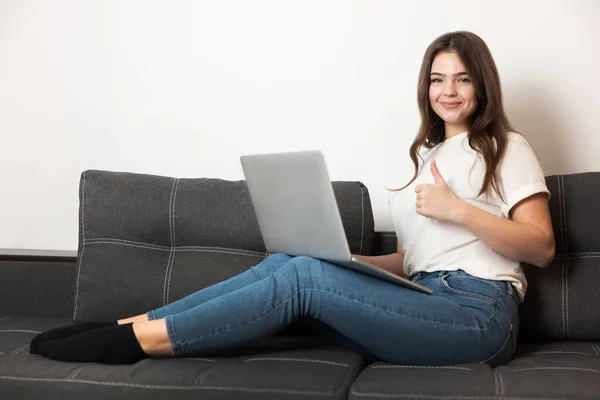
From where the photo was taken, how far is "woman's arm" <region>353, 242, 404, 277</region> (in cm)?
220

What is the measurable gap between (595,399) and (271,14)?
5.60 ft

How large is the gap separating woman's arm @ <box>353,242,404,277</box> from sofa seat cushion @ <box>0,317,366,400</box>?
33cm

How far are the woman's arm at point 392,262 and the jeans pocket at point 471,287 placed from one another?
0.85 feet

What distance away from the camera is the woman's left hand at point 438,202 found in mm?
1914

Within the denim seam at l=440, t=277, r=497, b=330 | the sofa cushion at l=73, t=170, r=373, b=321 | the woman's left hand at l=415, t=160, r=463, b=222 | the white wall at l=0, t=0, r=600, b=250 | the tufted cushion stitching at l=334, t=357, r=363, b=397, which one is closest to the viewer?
the tufted cushion stitching at l=334, t=357, r=363, b=397

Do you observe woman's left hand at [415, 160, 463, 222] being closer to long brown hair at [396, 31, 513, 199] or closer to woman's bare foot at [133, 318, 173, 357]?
long brown hair at [396, 31, 513, 199]

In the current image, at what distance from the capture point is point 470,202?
6.61 ft

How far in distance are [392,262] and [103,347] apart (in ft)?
2.79

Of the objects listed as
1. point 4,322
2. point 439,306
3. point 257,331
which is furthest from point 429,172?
point 4,322

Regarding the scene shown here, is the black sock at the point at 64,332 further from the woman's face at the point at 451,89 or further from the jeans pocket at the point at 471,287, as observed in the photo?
the woman's face at the point at 451,89

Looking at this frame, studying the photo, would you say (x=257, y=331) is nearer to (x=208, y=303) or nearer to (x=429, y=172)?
(x=208, y=303)

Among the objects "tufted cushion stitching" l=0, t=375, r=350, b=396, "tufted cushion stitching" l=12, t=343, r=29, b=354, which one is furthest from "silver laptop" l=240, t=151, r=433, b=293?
"tufted cushion stitching" l=12, t=343, r=29, b=354

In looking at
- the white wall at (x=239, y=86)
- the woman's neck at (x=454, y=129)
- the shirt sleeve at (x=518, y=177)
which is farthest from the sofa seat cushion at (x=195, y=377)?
the white wall at (x=239, y=86)

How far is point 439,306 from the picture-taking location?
1.77 metres
